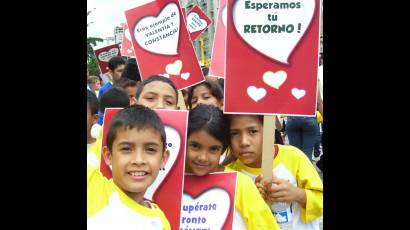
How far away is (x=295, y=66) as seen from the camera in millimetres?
2373

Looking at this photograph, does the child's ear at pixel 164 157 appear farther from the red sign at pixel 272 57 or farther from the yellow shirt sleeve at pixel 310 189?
the yellow shirt sleeve at pixel 310 189

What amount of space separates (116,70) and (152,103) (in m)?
2.53

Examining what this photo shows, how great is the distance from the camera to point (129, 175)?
2117 millimetres

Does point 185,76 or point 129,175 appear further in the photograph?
point 185,76

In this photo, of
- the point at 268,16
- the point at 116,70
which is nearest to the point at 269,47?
the point at 268,16

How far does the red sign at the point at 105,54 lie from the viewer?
19.5ft

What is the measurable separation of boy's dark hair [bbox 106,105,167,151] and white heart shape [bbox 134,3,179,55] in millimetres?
858

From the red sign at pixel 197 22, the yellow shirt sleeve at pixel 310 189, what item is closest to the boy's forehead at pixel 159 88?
the yellow shirt sleeve at pixel 310 189

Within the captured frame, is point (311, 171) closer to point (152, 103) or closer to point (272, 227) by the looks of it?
point (272, 227)

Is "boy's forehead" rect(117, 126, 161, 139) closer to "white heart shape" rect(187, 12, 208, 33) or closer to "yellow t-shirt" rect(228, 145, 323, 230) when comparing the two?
"yellow t-shirt" rect(228, 145, 323, 230)

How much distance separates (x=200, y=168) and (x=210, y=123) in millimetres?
213

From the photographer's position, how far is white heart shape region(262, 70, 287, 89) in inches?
93.5

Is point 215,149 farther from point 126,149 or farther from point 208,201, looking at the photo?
point 126,149

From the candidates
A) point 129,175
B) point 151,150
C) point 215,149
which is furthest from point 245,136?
point 129,175
